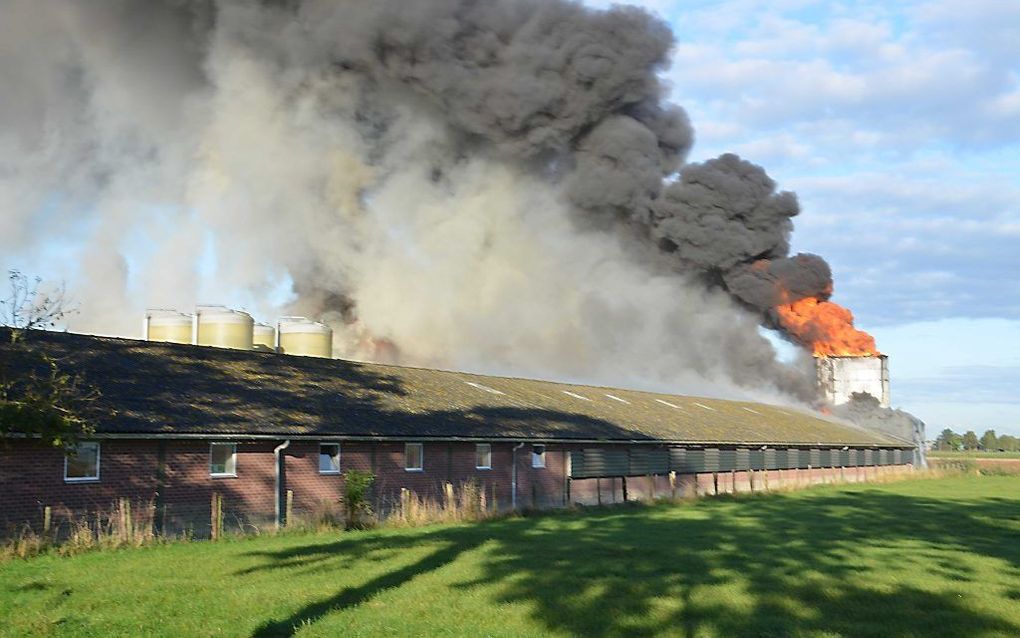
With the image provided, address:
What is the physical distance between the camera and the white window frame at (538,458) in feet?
102

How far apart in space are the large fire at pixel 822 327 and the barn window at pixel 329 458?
3231cm

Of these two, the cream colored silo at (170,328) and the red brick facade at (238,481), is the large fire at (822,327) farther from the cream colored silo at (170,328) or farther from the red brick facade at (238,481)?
the cream colored silo at (170,328)

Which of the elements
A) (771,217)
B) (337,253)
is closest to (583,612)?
(771,217)

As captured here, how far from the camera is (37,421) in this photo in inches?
663

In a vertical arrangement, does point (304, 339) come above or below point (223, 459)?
above

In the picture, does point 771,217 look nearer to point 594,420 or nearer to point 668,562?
point 594,420

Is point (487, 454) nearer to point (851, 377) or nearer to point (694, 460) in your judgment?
point (694, 460)

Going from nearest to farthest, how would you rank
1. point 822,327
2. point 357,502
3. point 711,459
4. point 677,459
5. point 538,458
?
point 357,502
point 538,458
point 677,459
point 711,459
point 822,327

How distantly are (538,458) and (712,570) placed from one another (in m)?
15.9

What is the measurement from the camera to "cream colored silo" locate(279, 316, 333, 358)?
37000 mm

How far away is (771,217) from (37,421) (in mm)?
38985

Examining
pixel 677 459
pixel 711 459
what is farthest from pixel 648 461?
pixel 711 459

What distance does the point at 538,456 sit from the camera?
103 feet

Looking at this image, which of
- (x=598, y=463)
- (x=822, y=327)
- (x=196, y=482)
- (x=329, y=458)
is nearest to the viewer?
(x=196, y=482)
